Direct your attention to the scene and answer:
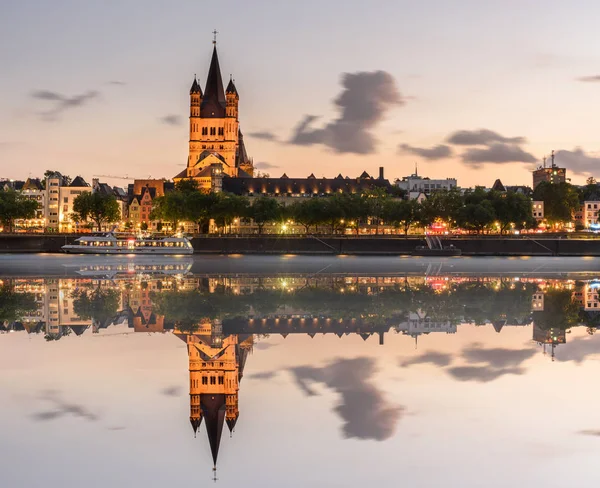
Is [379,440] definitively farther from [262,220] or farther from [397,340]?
[262,220]

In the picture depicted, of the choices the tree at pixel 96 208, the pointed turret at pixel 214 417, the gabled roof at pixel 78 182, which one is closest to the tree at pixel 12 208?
the tree at pixel 96 208

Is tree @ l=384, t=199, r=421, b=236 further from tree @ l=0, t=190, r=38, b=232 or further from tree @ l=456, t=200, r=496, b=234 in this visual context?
tree @ l=0, t=190, r=38, b=232

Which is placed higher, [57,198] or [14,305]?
[57,198]

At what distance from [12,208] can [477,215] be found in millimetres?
84673

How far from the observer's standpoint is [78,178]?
7446 inches

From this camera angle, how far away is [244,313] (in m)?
26.7

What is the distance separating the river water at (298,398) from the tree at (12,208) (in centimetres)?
12629

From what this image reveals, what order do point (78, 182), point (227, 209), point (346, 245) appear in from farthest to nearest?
point (78, 182)
point (227, 209)
point (346, 245)

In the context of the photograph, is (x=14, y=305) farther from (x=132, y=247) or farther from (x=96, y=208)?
(x=96, y=208)

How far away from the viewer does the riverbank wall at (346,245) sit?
112312mm

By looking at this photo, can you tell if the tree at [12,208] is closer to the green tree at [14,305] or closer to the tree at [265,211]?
the tree at [265,211]

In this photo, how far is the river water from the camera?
33.8ft

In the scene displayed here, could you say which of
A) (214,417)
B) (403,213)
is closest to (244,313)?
(214,417)

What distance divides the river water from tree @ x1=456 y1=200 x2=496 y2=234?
101m
